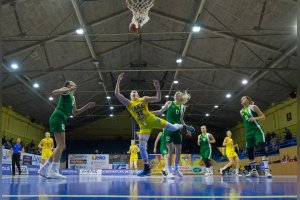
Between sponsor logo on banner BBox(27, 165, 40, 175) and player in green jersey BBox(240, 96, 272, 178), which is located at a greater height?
player in green jersey BBox(240, 96, 272, 178)

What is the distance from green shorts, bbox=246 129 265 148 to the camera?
30.7ft

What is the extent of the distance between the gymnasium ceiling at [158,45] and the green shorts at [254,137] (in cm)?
859

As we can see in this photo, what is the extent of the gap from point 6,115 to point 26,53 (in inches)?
530

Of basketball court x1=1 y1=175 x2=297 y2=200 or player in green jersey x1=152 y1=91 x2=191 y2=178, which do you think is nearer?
basketball court x1=1 y1=175 x2=297 y2=200

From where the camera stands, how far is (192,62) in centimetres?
2503

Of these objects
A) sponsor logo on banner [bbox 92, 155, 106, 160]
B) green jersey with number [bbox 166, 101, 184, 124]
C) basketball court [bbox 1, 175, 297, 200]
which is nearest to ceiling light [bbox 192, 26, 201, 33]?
green jersey with number [bbox 166, 101, 184, 124]

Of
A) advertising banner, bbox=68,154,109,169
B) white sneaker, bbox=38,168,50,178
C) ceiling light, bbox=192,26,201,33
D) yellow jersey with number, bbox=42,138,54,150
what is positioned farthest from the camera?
advertising banner, bbox=68,154,109,169

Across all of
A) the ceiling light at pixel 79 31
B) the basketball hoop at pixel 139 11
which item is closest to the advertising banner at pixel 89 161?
the ceiling light at pixel 79 31

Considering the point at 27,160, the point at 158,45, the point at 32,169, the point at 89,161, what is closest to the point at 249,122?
the point at 158,45

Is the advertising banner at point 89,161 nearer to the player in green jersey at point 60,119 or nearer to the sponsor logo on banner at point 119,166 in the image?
the sponsor logo on banner at point 119,166

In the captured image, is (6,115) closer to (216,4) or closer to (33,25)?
(33,25)

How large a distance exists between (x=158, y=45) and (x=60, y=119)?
17.7 meters

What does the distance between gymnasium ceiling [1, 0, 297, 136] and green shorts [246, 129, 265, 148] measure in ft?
28.2

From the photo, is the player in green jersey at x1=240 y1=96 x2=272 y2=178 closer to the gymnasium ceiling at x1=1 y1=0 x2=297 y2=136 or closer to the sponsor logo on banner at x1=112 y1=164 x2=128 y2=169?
the gymnasium ceiling at x1=1 y1=0 x2=297 y2=136
